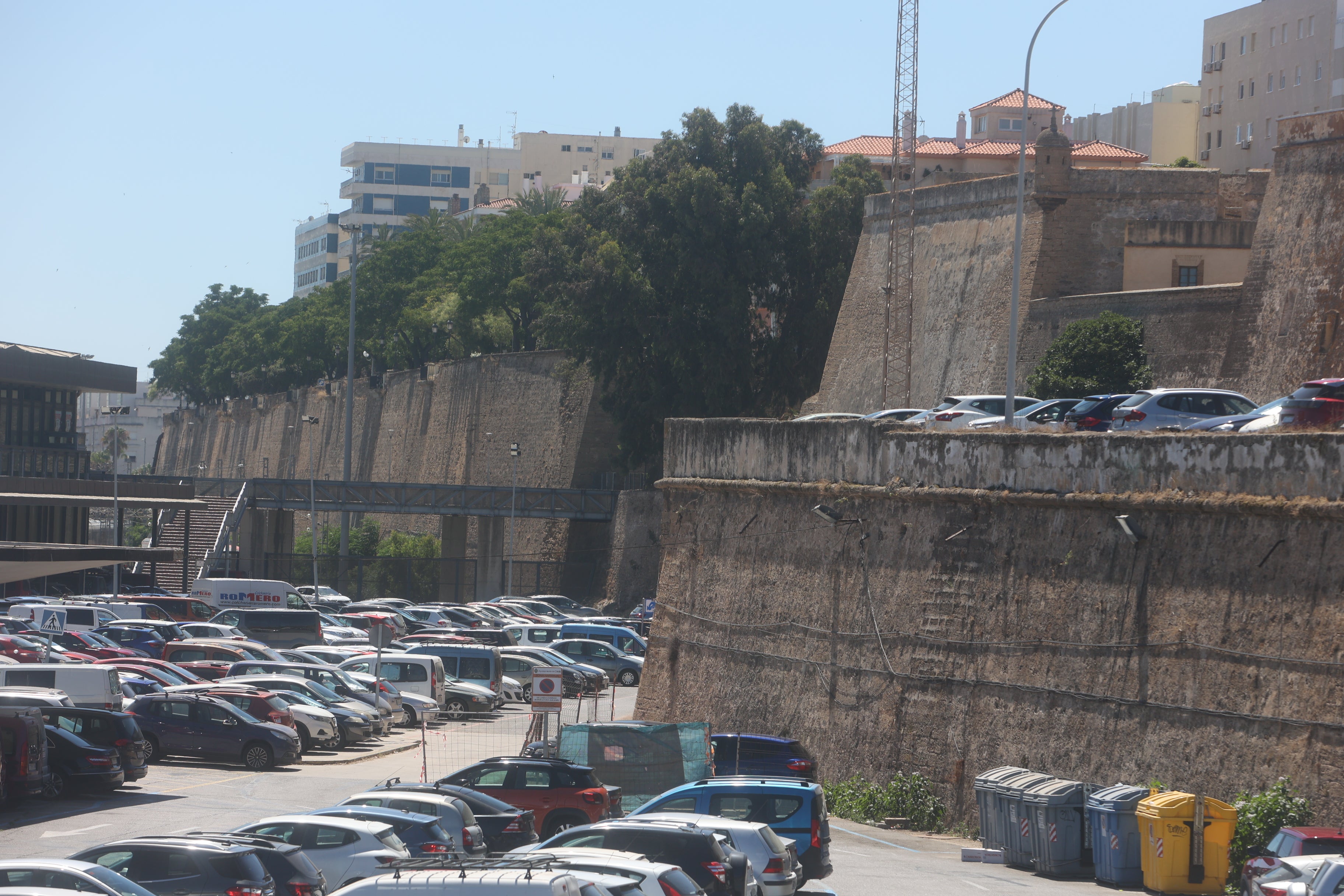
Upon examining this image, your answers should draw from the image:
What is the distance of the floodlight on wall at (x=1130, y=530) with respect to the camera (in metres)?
20.5

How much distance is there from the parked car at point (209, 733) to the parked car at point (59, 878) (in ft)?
48.5

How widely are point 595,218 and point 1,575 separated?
2823 centimetres

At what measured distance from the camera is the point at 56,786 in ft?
73.3

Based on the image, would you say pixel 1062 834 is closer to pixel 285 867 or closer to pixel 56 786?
pixel 285 867

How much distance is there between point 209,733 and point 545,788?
32.6 ft

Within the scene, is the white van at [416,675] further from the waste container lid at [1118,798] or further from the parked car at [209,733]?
the waste container lid at [1118,798]

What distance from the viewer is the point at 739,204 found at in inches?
2315

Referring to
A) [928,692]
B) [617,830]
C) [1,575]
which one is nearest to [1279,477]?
[928,692]

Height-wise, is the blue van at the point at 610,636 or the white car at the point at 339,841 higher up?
the white car at the point at 339,841

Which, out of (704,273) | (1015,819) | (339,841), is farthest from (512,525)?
(339,841)

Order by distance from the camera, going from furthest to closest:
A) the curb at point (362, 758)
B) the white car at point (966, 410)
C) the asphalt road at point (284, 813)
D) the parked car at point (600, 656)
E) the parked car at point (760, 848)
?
the parked car at point (600, 656) → the white car at point (966, 410) → the curb at point (362, 758) → the asphalt road at point (284, 813) → the parked car at point (760, 848)

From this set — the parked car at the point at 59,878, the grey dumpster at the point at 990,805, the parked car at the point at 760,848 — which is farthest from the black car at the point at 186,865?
the grey dumpster at the point at 990,805

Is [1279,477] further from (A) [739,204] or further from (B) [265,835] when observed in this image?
(A) [739,204]

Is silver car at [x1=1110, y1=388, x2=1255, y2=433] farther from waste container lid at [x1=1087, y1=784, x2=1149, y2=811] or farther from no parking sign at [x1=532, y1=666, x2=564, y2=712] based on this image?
no parking sign at [x1=532, y1=666, x2=564, y2=712]
